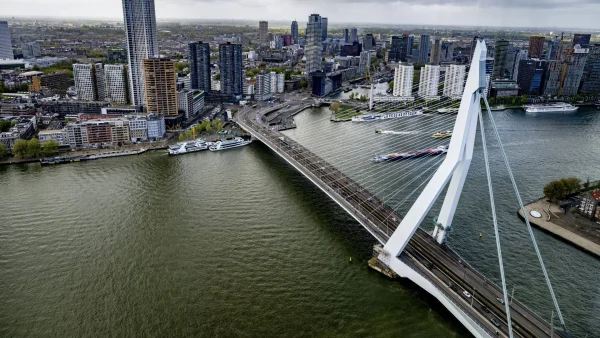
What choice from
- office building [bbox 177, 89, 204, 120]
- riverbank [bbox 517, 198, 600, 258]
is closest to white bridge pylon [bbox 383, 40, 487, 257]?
riverbank [bbox 517, 198, 600, 258]

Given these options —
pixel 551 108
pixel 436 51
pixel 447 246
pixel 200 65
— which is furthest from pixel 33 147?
pixel 436 51

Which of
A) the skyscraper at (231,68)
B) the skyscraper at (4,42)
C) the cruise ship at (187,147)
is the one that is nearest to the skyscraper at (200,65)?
the skyscraper at (231,68)

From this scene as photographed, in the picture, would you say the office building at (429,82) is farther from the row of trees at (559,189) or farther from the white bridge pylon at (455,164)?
the white bridge pylon at (455,164)

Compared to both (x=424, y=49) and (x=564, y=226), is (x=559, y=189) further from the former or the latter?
(x=424, y=49)

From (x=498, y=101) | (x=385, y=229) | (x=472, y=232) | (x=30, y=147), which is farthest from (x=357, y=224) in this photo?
(x=498, y=101)

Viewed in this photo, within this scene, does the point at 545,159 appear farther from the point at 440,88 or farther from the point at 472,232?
the point at 440,88

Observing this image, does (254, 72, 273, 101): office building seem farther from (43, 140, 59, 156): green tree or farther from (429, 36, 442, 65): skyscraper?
(429, 36, 442, 65): skyscraper

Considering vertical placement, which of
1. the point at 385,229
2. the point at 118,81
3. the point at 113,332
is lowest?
the point at 113,332
